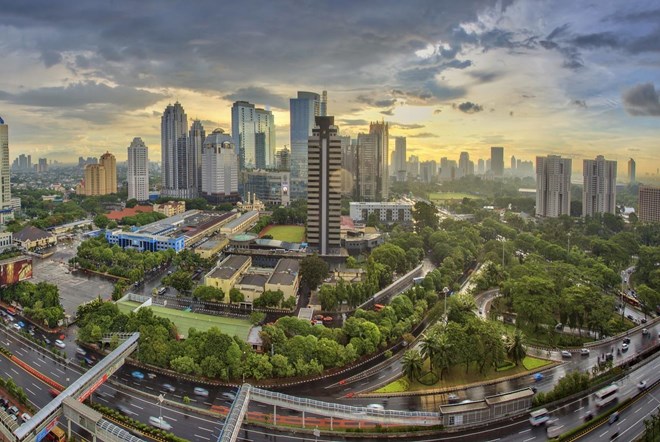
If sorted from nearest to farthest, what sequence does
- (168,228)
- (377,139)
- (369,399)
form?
(369,399)
(168,228)
(377,139)

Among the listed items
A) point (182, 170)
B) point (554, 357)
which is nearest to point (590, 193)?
point (554, 357)

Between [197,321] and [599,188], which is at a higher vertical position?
[599,188]

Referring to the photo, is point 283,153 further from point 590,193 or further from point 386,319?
point 386,319

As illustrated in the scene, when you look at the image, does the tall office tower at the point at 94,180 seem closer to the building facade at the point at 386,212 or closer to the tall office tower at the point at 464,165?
the building facade at the point at 386,212

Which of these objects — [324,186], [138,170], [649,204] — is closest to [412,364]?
[324,186]

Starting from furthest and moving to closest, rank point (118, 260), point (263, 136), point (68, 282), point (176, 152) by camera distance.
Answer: point (263, 136), point (176, 152), point (118, 260), point (68, 282)

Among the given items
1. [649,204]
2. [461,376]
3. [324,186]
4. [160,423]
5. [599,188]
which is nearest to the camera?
[160,423]

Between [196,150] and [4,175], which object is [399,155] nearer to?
[196,150]

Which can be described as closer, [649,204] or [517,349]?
[517,349]
